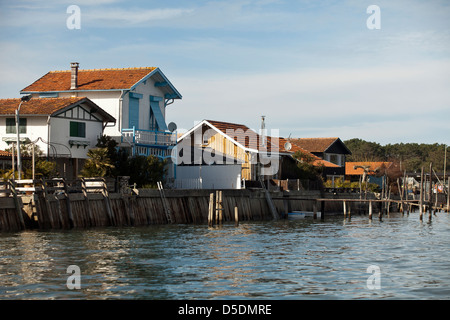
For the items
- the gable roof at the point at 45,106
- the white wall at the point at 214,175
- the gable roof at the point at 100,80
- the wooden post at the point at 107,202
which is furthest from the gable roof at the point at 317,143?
the wooden post at the point at 107,202

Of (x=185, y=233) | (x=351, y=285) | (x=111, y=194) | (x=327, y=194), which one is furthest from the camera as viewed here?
(x=327, y=194)

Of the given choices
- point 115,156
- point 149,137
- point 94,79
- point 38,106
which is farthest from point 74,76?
point 115,156

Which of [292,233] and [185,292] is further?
[292,233]

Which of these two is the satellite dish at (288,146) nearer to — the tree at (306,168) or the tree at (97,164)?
the tree at (306,168)

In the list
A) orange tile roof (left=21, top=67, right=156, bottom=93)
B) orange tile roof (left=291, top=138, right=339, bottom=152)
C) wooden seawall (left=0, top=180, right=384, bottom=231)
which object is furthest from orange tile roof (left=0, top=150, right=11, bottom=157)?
orange tile roof (left=291, top=138, right=339, bottom=152)

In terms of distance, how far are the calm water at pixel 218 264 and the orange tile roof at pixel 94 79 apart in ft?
54.0

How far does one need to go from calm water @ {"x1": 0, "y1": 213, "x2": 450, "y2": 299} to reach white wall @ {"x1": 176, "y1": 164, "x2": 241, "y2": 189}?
56.8ft

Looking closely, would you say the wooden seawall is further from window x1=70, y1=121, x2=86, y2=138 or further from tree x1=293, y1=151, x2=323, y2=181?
tree x1=293, y1=151, x2=323, y2=181

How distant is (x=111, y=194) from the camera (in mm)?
40062

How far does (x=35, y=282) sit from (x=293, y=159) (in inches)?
1803

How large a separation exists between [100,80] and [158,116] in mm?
5587

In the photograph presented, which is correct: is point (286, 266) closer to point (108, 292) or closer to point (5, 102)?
point (108, 292)

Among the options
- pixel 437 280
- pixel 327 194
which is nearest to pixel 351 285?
pixel 437 280

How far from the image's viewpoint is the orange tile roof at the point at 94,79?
5231cm
